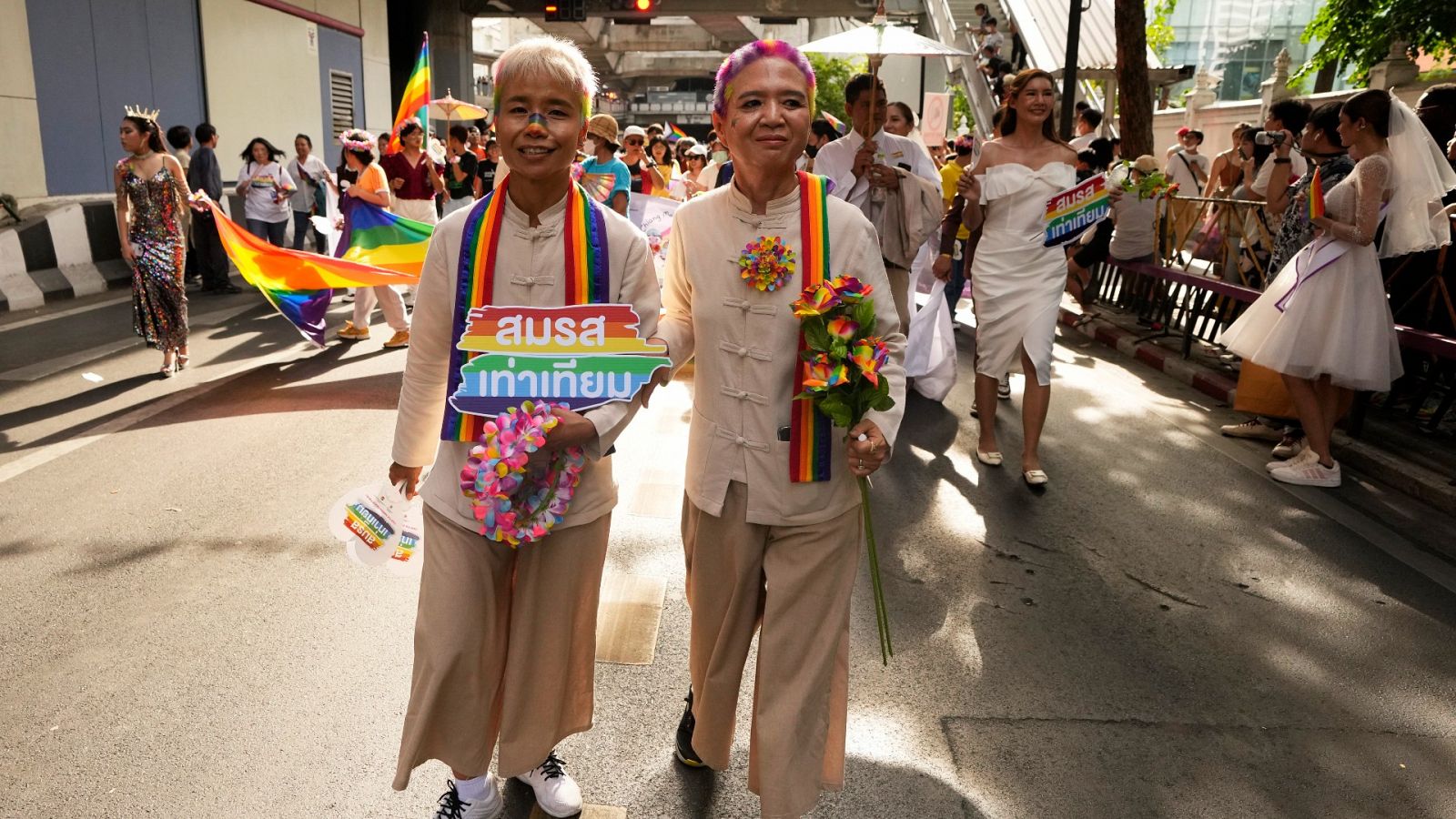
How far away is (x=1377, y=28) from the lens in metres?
17.9

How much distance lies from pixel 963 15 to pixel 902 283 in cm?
2680

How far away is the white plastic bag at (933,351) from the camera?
7.75m

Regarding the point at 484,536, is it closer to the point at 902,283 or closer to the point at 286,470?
the point at 286,470

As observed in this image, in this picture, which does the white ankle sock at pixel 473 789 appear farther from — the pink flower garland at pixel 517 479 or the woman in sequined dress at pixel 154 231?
the woman in sequined dress at pixel 154 231

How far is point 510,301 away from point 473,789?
1.27m

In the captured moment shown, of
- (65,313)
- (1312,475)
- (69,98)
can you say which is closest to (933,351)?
(1312,475)

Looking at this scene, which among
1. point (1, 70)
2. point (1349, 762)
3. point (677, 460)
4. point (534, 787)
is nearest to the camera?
point (534, 787)

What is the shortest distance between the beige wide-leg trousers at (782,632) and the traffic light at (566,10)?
67.3 ft

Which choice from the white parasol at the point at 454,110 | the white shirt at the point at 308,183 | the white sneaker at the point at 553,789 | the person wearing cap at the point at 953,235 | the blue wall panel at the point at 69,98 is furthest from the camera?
the white parasol at the point at 454,110

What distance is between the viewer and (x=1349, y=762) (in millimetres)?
3398

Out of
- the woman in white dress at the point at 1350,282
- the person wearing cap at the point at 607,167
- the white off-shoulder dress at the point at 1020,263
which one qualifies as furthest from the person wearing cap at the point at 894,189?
the woman in white dress at the point at 1350,282

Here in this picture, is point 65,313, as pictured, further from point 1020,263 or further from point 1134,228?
point 1134,228

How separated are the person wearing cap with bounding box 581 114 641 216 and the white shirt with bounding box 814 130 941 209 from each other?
1.91 meters

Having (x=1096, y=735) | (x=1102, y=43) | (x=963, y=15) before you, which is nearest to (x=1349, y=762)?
(x=1096, y=735)
